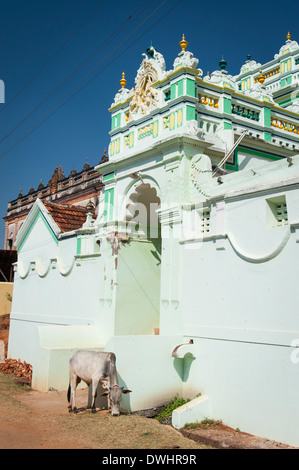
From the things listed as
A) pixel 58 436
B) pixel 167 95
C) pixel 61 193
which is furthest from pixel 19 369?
pixel 61 193

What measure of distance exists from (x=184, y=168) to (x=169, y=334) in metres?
3.80

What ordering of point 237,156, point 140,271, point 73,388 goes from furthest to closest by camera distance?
point 140,271
point 237,156
point 73,388

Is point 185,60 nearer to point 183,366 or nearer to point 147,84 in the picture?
point 147,84

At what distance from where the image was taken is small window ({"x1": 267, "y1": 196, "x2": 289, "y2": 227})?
8148 mm

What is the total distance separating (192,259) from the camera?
986 cm

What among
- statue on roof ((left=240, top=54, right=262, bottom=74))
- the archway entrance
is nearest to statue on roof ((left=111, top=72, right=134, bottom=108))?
the archway entrance

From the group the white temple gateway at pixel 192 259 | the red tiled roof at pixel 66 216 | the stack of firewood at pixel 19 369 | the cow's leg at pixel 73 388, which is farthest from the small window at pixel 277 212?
the red tiled roof at pixel 66 216

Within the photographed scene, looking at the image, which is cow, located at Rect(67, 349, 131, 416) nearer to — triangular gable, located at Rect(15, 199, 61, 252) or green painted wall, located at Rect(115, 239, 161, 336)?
green painted wall, located at Rect(115, 239, 161, 336)

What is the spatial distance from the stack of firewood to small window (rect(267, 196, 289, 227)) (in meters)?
7.95

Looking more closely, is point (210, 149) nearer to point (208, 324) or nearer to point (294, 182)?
point (294, 182)

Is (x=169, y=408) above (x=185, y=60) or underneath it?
underneath

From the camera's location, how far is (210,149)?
34.8ft

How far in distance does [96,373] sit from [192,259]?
3158 mm
